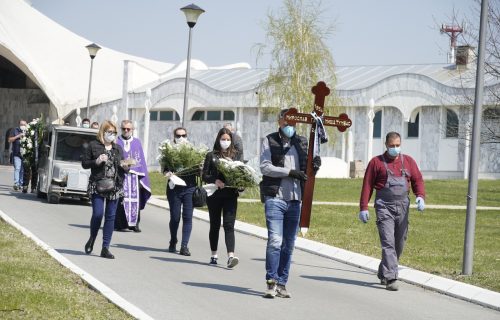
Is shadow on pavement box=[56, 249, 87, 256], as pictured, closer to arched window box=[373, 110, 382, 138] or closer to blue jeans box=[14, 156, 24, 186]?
blue jeans box=[14, 156, 24, 186]

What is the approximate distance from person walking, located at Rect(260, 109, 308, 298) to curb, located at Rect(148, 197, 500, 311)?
2.19 metres

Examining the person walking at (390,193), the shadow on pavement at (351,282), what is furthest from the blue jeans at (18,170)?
the person walking at (390,193)

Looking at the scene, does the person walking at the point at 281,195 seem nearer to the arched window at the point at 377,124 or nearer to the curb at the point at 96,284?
the curb at the point at 96,284

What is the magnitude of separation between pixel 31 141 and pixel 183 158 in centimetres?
1242

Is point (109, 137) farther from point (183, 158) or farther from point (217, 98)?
point (217, 98)

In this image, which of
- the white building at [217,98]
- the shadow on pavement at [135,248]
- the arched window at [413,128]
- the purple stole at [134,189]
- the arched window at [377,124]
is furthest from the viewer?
the arched window at [377,124]

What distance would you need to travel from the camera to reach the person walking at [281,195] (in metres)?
9.98

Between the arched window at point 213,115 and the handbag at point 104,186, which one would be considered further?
the arched window at point 213,115

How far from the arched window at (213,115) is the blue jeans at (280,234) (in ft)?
158

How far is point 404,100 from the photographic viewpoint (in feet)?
164

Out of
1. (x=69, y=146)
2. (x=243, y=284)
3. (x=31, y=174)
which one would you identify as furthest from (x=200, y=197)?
(x=31, y=174)

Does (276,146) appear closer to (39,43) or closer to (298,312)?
(298,312)

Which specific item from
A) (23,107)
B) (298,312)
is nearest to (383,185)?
(298,312)

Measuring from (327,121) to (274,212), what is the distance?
53.0 inches
